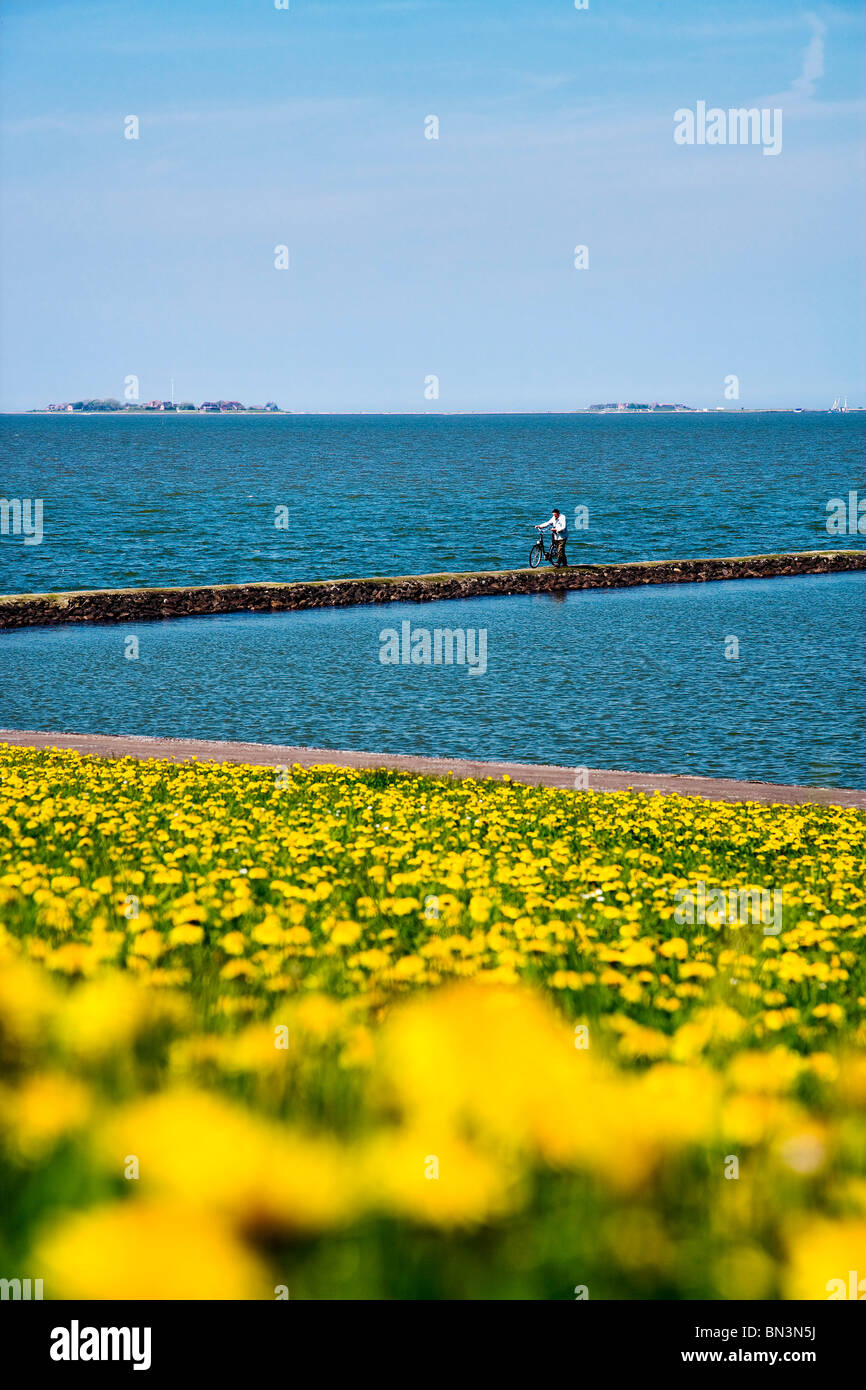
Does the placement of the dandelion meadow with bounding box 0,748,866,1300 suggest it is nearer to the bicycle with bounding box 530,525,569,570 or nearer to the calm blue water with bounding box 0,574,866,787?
the calm blue water with bounding box 0,574,866,787

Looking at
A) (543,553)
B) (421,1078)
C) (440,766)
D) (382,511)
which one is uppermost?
(382,511)

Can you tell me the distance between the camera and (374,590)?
38250 mm

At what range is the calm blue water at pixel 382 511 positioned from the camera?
174ft

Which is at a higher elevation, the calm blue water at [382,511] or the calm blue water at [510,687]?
the calm blue water at [382,511]

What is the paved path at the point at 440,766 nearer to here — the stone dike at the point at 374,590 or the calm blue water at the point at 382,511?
the stone dike at the point at 374,590

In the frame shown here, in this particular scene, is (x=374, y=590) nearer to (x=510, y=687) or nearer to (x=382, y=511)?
(x=510, y=687)

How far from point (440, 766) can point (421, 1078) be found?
37.9 ft

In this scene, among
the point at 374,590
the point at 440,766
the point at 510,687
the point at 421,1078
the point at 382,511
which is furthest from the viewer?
the point at 382,511

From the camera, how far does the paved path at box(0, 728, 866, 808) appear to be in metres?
13.9

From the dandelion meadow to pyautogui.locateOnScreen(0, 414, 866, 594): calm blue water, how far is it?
140ft

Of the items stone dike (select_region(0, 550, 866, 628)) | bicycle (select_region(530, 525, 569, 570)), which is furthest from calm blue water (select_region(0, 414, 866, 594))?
stone dike (select_region(0, 550, 866, 628))

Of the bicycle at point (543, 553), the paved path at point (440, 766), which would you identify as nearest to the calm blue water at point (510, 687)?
the paved path at point (440, 766)

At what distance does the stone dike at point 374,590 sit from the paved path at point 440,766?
17008 millimetres

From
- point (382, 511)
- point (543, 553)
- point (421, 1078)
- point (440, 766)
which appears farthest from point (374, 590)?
point (382, 511)
